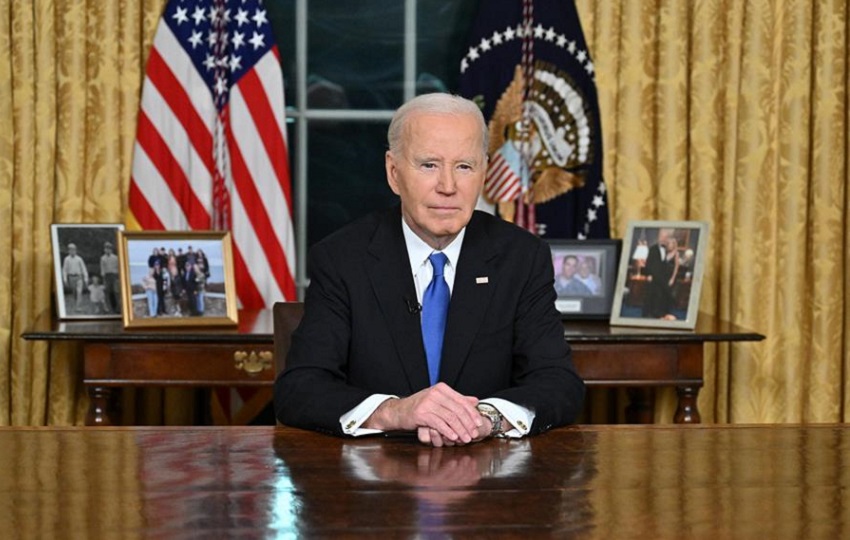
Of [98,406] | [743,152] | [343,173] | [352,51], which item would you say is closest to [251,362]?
[98,406]

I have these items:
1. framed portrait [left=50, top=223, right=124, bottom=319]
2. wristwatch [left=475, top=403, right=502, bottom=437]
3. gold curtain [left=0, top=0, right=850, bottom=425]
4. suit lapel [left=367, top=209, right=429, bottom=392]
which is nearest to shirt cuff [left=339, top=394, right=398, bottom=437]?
wristwatch [left=475, top=403, right=502, bottom=437]

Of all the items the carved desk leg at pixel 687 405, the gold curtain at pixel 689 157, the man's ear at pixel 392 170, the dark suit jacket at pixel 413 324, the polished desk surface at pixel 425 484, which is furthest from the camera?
the gold curtain at pixel 689 157

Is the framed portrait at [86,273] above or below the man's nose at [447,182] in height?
below

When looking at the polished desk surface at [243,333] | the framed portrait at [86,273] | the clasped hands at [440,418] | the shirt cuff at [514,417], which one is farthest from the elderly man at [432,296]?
the framed portrait at [86,273]

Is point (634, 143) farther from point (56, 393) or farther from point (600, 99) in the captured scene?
point (56, 393)

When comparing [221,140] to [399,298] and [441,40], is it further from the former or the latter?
[399,298]

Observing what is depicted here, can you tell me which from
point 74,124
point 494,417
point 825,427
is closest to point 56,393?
point 74,124

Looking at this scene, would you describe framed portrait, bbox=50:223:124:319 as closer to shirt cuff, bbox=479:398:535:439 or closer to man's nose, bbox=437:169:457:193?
man's nose, bbox=437:169:457:193

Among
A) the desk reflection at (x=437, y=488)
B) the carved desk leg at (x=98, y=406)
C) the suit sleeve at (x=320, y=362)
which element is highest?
the suit sleeve at (x=320, y=362)

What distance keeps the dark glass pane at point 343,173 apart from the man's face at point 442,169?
1.99m

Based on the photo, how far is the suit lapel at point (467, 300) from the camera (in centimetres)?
294

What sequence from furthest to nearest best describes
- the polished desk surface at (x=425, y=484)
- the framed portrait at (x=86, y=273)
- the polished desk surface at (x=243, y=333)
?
the framed portrait at (x=86, y=273), the polished desk surface at (x=243, y=333), the polished desk surface at (x=425, y=484)

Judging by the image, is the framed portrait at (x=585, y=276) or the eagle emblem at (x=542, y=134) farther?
the eagle emblem at (x=542, y=134)

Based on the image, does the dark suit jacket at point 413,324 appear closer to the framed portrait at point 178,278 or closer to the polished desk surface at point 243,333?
the polished desk surface at point 243,333
